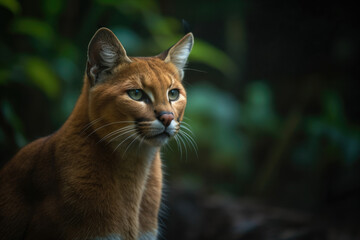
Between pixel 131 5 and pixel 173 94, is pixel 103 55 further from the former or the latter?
pixel 131 5

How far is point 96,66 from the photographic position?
8.46 ft

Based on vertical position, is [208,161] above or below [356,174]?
below

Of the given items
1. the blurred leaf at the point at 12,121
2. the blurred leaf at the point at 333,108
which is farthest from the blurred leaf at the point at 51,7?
the blurred leaf at the point at 333,108

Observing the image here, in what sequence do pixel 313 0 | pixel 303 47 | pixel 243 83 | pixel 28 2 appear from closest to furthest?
1. pixel 28 2
2. pixel 313 0
3. pixel 303 47
4. pixel 243 83

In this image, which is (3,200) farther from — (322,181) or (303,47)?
(303,47)

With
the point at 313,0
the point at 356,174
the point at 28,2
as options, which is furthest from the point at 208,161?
the point at 28,2

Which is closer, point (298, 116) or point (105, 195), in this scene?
point (105, 195)

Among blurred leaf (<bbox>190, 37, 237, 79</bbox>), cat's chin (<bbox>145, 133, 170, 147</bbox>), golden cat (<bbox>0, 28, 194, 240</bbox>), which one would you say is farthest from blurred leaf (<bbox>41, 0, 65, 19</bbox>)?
cat's chin (<bbox>145, 133, 170, 147</bbox>)

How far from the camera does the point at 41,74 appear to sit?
14.1 ft

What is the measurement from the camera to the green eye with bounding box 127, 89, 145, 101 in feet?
8.39

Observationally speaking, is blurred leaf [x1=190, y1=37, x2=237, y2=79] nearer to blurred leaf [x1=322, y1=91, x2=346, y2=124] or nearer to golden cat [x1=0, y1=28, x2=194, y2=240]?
blurred leaf [x1=322, y1=91, x2=346, y2=124]

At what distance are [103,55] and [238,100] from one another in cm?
620

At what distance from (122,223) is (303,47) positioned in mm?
5851

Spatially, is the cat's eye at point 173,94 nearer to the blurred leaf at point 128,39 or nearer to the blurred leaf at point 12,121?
the blurred leaf at point 12,121
